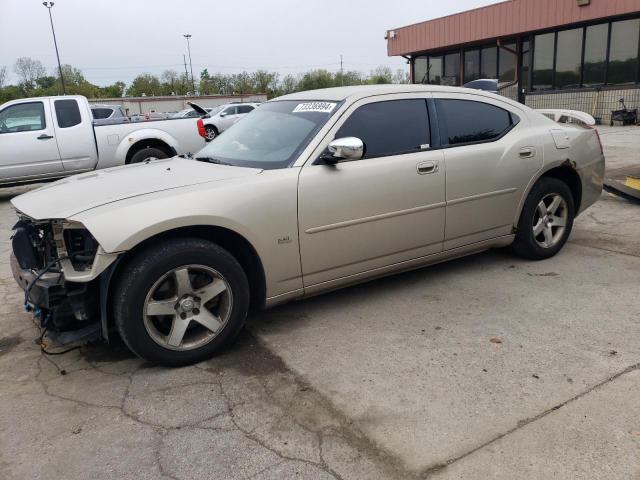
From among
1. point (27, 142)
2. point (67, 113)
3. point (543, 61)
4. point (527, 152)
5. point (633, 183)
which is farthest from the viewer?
point (543, 61)

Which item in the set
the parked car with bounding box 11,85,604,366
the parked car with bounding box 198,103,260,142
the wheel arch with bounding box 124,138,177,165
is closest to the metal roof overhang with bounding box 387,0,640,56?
the parked car with bounding box 198,103,260,142

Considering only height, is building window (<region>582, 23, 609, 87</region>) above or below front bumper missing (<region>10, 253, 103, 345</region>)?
above

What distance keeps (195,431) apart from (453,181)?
265 cm

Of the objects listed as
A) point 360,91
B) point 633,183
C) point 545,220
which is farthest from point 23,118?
point 633,183

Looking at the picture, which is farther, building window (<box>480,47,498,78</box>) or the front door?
building window (<box>480,47,498,78</box>)

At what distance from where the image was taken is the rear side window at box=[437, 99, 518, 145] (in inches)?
169

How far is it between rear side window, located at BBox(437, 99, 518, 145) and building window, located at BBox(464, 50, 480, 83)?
2183 cm

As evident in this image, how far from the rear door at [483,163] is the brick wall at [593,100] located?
17.1 m

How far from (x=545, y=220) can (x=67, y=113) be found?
8.62 metres

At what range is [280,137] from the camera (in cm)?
391

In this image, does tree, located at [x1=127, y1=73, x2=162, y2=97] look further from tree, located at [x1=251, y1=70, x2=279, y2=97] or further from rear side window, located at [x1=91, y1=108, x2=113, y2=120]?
rear side window, located at [x1=91, y1=108, x2=113, y2=120]

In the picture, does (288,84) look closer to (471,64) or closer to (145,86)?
(145,86)

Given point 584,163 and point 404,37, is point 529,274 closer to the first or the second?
point 584,163

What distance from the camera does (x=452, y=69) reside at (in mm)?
26156
